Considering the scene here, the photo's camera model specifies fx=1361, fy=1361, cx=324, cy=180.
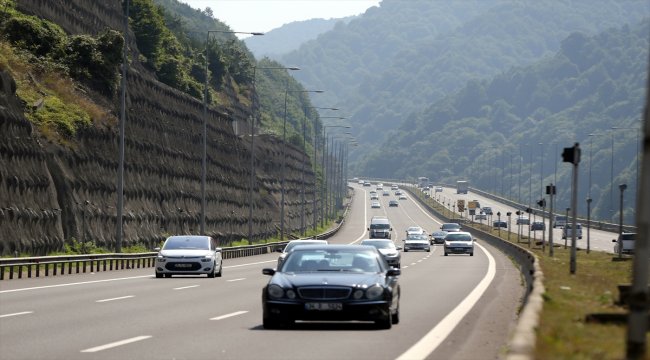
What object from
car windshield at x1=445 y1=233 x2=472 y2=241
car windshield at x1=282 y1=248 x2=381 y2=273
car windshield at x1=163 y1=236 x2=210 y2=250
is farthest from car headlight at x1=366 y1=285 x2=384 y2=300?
car windshield at x1=445 y1=233 x2=472 y2=241

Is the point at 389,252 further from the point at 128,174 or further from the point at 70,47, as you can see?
the point at 70,47

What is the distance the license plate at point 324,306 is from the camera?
19.4 m

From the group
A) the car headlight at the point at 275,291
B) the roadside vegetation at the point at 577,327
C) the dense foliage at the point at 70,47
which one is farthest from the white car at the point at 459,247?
the car headlight at the point at 275,291

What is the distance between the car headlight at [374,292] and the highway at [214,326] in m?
0.50

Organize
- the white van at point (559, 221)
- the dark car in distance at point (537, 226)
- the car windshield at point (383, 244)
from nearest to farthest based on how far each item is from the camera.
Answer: the car windshield at point (383, 244) < the dark car in distance at point (537, 226) < the white van at point (559, 221)

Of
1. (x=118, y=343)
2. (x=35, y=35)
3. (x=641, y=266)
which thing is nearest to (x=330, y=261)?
(x=118, y=343)

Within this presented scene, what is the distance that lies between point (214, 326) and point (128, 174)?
5830cm

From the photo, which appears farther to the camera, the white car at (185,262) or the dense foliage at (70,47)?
the dense foliage at (70,47)

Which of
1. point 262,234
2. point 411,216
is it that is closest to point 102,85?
point 262,234

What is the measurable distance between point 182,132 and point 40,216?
1517 inches

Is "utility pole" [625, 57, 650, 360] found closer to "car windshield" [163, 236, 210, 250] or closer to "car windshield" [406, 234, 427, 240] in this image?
"car windshield" [163, 236, 210, 250]

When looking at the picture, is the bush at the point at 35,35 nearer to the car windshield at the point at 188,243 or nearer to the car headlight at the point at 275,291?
the car windshield at the point at 188,243

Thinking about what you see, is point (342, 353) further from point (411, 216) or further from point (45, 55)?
point (411, 216)

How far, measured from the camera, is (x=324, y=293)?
19.6 m
